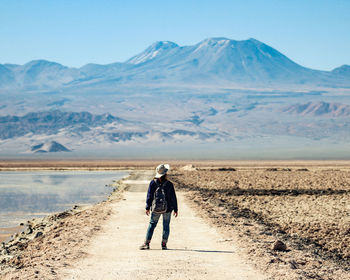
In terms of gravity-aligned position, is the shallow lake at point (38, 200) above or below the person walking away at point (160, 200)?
below

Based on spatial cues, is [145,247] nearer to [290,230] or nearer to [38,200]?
[290,230]

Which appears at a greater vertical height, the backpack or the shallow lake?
the backpack

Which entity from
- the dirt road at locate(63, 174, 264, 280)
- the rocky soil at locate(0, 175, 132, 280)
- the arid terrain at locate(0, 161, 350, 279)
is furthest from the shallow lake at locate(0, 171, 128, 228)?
the dirt road at locate(63, 174, 264, 280)

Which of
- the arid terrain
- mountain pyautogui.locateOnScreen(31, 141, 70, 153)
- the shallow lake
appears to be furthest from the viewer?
mountain pyautogui.locateOnScreen(31, 141, 70, 153)

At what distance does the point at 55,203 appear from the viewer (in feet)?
83.7

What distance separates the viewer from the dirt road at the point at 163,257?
8.47 meters

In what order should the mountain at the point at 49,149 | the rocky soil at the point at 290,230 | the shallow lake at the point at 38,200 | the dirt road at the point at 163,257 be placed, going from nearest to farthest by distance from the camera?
the dirt road at the point at 163,257, the rocky soil at the point at 290,230, the shallow lake at the point at 38,200, the mountain at the point at 49,149

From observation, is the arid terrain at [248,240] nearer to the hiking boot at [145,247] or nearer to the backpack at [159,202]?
the hiking boot at [145,247]

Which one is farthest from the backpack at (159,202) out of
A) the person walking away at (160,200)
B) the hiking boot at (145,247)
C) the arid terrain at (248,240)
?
the arid terrain at (248,240)

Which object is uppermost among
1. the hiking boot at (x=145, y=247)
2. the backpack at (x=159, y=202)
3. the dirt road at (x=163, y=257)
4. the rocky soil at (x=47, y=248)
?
the backpack at (x=159, y=202)

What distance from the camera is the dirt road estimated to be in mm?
8469

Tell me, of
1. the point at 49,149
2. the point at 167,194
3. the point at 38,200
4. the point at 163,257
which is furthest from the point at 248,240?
the point at 49,149

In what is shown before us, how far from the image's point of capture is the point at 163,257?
9.75m

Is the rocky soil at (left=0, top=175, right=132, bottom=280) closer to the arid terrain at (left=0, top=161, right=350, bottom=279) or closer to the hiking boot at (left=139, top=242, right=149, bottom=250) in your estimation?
the arid terrain at (left=0, top=161, right=350, bottom=279)
